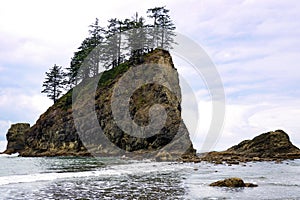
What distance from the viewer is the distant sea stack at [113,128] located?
65938mm

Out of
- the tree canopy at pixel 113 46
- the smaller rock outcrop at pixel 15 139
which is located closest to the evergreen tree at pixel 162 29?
the tree canopy at pixel 113 46

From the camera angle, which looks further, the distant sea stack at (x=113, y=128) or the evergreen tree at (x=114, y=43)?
the evergreen tree at (x=114, y=43)

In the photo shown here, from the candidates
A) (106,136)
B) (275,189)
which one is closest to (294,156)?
(106,136)

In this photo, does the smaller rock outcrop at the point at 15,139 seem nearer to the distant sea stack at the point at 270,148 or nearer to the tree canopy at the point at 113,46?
the tree canopy at the point at 113,46

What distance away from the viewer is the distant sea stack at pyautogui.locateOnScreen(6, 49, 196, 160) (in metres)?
65.9

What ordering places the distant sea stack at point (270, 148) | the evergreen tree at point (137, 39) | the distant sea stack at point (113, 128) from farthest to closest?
the evergreen tree at point (137, 39), the distant sea stack at point (270, 148), the distant sea stack at point (113, 128)

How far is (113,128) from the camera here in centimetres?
7425

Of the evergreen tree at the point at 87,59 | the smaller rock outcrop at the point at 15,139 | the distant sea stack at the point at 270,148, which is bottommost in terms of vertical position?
the distant sea stack at the point at 270,148

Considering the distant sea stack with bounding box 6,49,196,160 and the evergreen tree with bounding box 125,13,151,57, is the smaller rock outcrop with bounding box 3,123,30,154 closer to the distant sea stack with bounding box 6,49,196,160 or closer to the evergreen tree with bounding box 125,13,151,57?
the distant sea stack with bounding box 6,49,196,160

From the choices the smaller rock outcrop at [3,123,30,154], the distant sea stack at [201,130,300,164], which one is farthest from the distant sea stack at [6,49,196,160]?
the distant sea stack at [201,130,300,164]

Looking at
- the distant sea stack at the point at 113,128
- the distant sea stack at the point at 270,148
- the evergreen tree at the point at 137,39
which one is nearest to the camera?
the distant sea stack at the point at 113,128

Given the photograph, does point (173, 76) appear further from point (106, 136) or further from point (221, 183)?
point (221, 183)

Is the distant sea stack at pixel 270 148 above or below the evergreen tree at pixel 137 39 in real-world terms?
below

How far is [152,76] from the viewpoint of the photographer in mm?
77438
